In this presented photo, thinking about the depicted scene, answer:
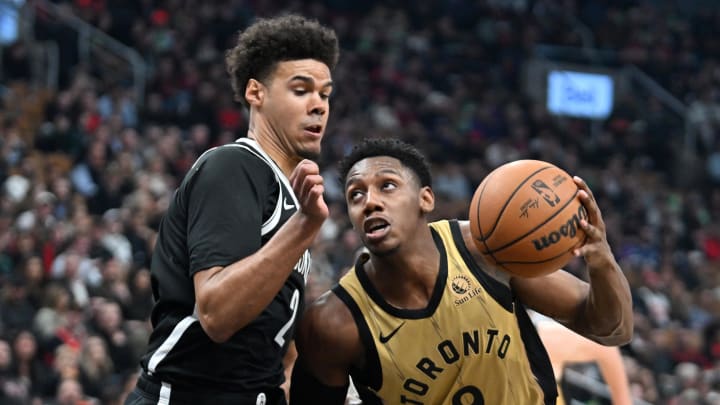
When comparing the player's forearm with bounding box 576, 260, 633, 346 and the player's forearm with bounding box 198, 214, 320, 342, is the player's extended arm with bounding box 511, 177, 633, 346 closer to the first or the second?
the player's forearm with bounding box 576, 260, 633, 346

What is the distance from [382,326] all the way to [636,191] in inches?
521

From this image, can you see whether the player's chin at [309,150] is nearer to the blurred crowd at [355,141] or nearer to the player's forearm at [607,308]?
the player's forearm at [607,308]

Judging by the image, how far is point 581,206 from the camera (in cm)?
369

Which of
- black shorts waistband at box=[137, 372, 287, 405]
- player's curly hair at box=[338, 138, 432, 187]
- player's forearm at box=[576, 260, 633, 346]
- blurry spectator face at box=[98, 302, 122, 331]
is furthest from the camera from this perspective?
blurry spectator face at box=[98, 302, 122, 331]

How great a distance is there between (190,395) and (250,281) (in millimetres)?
522

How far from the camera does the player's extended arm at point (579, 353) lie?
19.2ft

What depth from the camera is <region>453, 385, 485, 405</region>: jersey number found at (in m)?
3.85

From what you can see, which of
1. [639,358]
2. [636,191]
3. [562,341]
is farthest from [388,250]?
[636,191]

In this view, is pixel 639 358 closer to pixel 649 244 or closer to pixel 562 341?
pixel 649 244

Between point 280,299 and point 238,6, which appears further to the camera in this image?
point 238,6

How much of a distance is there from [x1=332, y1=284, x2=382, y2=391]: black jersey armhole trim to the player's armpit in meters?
0.09

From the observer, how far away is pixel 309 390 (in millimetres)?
3984

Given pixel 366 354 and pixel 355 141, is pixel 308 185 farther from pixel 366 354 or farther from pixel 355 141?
pixel 355 141

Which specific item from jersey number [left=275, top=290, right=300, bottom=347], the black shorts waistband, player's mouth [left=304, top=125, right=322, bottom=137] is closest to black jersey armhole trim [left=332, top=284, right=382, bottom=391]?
jersey number [left=275, top=290, right=300, bottom=347]
